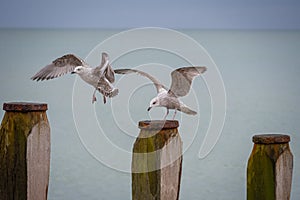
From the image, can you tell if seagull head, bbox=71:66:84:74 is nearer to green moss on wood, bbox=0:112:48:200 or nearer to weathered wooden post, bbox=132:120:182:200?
weathered wooden post, bbox=132:120:182:200

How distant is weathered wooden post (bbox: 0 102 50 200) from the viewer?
13.6ft

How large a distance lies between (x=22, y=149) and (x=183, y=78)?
232cm

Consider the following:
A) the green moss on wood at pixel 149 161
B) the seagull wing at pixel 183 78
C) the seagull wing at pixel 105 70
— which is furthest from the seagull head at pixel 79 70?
the green moss on wood at pixel 149 161

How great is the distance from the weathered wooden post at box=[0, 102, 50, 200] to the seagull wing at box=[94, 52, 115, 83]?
2.18 metres

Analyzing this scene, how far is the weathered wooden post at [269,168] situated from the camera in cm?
482

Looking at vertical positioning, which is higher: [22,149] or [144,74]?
[144,74]

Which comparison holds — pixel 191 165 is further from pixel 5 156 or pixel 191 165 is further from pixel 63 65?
pixel 5 156

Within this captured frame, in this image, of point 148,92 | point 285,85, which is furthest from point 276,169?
point 285,85

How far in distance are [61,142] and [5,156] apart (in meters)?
9.16

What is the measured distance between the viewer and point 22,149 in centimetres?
415

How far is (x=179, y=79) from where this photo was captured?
6.28 metres

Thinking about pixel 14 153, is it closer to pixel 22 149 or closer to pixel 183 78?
pixel 22 149

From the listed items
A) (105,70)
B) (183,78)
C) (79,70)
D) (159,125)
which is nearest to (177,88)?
(183,78)

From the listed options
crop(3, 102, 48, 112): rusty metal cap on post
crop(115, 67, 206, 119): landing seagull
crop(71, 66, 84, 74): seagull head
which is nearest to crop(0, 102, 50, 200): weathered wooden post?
crop(3, 102, 48, 112): rusty metal cap on post
